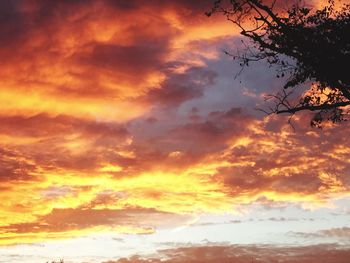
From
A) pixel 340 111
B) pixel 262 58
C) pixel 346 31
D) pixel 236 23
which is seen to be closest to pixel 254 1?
pixel 236 23

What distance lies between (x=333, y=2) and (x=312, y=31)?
62.2 inches

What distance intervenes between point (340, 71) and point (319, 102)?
2141mm

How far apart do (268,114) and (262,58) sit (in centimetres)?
247

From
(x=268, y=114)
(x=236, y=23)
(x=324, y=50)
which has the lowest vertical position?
(x=268, y=114)

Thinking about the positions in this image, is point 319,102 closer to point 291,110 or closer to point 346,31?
point 291,110

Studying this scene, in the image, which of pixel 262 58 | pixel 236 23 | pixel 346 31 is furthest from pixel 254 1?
pixel 346 31

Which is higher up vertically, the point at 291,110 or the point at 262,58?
the point at 262,58

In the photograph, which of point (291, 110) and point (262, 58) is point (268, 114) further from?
point (262, 58)

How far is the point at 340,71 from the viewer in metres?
18.5

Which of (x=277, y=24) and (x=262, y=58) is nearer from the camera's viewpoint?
(x=277, y=24)

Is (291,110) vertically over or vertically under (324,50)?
under

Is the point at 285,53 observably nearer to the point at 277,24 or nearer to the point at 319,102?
the point at 277,24

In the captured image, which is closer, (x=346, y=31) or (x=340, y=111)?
(x=346, y=31)

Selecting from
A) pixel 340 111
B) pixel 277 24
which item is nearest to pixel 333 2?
pixel 277 24
